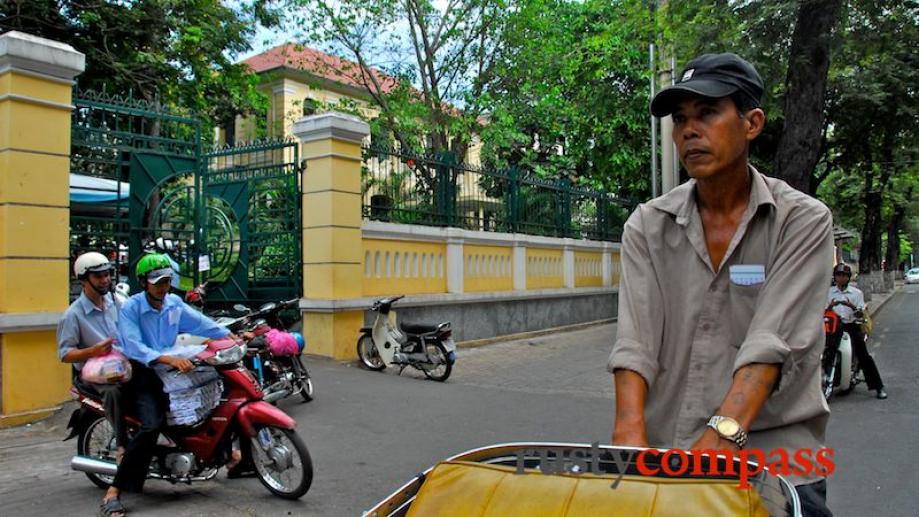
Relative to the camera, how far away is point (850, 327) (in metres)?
7.96

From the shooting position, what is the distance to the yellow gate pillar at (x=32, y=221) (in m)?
5.86

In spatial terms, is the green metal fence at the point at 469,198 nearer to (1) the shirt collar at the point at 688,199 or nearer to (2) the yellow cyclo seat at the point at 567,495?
(1) the shirt collar at the point at 688,199

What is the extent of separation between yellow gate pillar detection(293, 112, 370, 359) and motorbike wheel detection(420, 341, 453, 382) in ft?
3.75

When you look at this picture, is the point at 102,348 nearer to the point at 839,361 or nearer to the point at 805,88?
A: the point at 839,361

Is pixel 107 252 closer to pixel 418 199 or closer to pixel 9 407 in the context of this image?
pixel 9 407

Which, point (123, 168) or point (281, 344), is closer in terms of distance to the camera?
point (281, 344)

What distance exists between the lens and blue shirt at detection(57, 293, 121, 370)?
4438 millimetres

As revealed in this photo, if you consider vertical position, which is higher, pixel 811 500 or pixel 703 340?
pixel 703 340

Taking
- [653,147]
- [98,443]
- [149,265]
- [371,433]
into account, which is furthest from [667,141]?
[98,443]

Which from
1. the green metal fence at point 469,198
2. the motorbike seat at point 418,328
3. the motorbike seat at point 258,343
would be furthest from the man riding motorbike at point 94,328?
the green metal fence at point 469,198

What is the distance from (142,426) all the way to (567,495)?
11.7ft

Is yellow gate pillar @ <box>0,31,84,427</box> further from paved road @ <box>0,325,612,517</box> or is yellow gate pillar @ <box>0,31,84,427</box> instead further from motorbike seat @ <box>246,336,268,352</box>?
motorbike seat @ <box>246,336,268,352</box>

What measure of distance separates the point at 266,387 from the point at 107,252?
2.67 metres

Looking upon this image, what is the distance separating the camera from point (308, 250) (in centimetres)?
905
